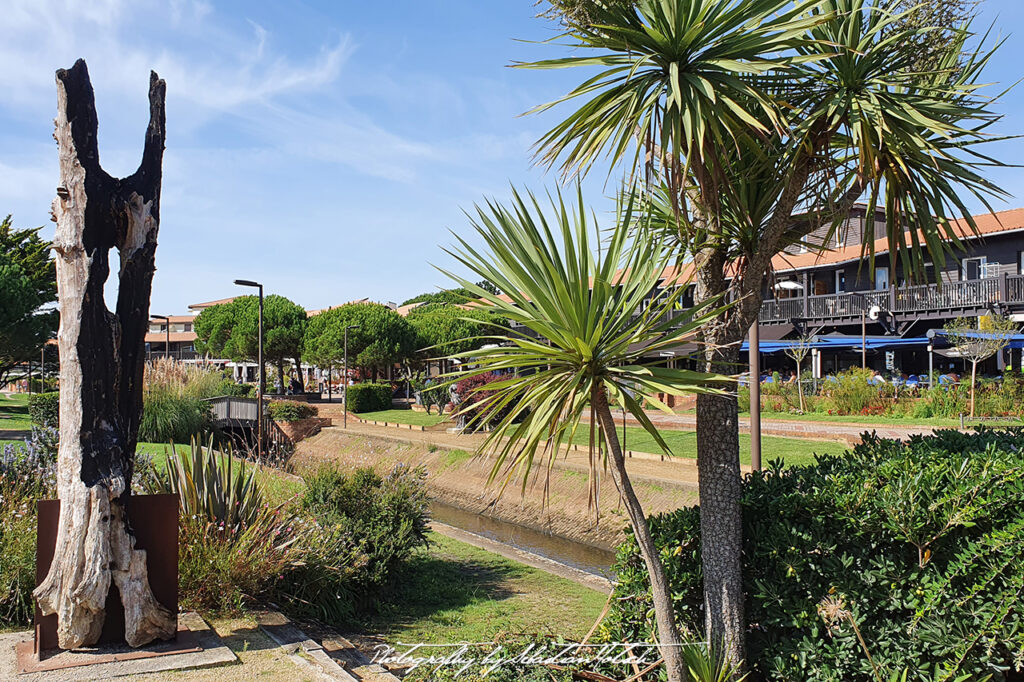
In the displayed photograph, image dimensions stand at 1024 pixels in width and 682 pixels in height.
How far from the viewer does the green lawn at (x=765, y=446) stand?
15.2 meters

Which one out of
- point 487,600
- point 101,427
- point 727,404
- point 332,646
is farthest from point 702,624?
point 101,427

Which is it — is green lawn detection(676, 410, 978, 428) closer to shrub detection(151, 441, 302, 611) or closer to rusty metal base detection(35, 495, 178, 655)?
shrub detection(151, 441, 302, 611)

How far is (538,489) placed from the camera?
1695 cm

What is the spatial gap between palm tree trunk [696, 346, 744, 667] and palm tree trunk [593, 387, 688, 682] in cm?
29

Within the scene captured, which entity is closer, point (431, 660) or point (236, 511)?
point (431, 660)

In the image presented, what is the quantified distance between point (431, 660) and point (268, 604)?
2913mm

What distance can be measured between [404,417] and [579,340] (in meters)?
31.6

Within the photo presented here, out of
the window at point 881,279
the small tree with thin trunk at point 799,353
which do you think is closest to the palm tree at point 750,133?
the small tree with thin trunk at point 799,353

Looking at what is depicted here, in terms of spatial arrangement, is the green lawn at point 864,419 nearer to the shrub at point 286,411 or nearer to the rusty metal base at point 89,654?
the rusty metal base at point 89,654

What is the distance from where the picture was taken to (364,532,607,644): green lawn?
7.24 m

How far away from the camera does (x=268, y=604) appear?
285 inches

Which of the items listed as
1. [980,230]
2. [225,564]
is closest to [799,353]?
[980,230]

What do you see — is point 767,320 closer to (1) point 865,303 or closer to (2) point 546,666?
(1) point 865,303

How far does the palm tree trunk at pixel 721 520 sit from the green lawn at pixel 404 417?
83.3ft
